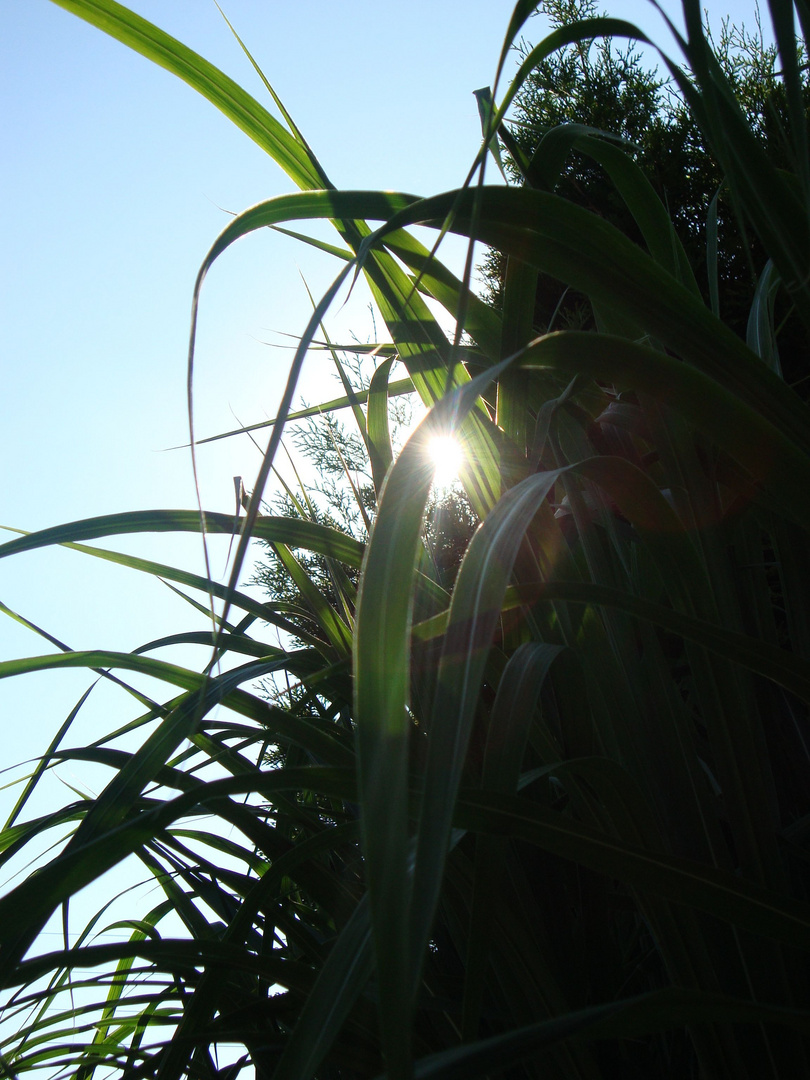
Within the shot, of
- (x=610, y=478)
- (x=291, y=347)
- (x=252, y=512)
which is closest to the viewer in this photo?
(x=252, y=512)

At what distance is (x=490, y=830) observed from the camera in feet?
0.84

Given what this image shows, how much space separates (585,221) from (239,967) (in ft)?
1.27

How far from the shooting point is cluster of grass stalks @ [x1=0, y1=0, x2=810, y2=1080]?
0.70 feet

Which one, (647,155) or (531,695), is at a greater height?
(647,155)

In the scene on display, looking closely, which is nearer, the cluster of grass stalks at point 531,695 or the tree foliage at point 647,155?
the cluster of grass stalks at point 531,695

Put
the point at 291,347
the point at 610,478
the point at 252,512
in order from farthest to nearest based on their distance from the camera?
1. the point at 291,347
2. the point at 610,478
3. the point at 252,512

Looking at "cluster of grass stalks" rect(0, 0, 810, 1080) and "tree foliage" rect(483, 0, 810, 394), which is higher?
"tree foliage" rect(483, 0, 810, 394)

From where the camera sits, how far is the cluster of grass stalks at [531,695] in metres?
0.21

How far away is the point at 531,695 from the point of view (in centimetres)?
28

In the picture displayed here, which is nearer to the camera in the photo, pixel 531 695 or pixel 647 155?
pixel 531 695

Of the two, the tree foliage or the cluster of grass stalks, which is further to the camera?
the tree foliage

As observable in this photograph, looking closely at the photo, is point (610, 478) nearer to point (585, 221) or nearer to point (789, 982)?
point (585, 221)

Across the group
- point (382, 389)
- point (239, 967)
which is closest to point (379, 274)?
point (382, 389)

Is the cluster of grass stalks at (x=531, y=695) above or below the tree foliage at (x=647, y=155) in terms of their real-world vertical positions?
below
